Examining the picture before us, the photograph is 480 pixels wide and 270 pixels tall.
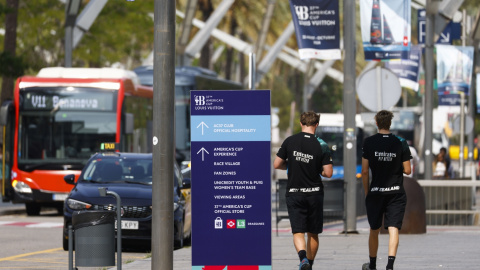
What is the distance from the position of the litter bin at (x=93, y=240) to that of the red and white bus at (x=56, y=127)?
16065 millimetres

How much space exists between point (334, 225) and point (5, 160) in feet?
27.2

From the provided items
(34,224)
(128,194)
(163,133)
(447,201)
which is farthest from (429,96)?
(163,133)

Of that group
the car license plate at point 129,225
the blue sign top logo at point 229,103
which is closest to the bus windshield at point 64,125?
the car license plate at point 129,225

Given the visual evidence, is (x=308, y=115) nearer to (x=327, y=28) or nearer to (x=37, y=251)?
(x=37, y=251)

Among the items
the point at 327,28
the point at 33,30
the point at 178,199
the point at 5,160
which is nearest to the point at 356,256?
the point at 178,199

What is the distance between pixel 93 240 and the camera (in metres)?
10.7

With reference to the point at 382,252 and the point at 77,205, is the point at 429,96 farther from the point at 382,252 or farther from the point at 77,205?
the point at 77,205

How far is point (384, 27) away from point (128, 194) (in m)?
6.22

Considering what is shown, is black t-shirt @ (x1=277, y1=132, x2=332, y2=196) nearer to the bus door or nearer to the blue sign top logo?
the blue sign top logo

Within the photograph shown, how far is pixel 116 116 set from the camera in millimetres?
27047

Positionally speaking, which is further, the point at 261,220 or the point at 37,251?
the point at 37,251

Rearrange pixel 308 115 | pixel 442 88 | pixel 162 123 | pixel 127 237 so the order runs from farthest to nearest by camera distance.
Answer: pixel 442 88 → pixel 127 237 → pixel 308 115 → pixel 162 123

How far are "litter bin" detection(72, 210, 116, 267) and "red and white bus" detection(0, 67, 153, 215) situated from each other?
52.7 feet

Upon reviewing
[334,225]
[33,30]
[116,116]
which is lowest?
[334,225]
